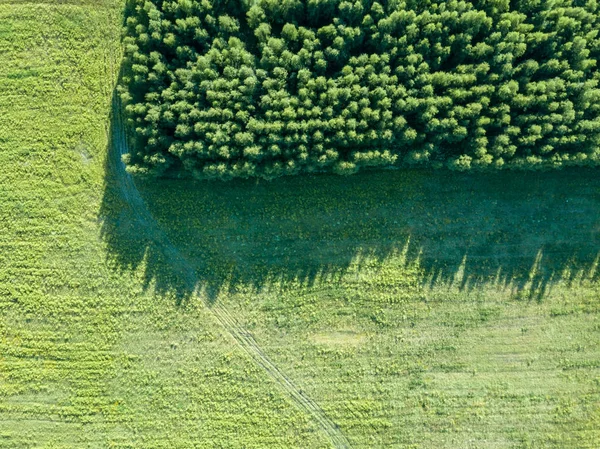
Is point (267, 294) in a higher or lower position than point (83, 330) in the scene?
higher

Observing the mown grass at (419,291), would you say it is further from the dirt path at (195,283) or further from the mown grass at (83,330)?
the mown grass at (83,330)

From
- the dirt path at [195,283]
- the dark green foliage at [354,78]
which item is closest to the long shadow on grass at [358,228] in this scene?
the dirt path at [195,283]

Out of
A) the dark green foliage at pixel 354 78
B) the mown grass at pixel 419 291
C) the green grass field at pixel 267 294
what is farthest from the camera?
the mown grass at pixel 419 291

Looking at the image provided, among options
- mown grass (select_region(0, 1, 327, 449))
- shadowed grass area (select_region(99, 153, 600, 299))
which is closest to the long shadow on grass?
shadowed grass area (select_region(99, 153, 600, 299))

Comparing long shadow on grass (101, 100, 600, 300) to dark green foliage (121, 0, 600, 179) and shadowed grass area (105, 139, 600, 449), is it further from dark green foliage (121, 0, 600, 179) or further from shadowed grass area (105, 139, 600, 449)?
dark green foliage (121, 0, 600, 179)

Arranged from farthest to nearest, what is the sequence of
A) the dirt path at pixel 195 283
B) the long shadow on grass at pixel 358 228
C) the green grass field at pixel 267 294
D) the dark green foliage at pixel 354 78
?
1. the long shadow on grass at pixel 358 228
2. the dirt path at pixel 195 283
3. the green grass field at pixel 267 294
4. the dark green foliage at pixel 354 78

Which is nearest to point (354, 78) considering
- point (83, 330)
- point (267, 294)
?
point (267, 294)

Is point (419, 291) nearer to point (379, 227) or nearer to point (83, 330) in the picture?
point (379, 227)
